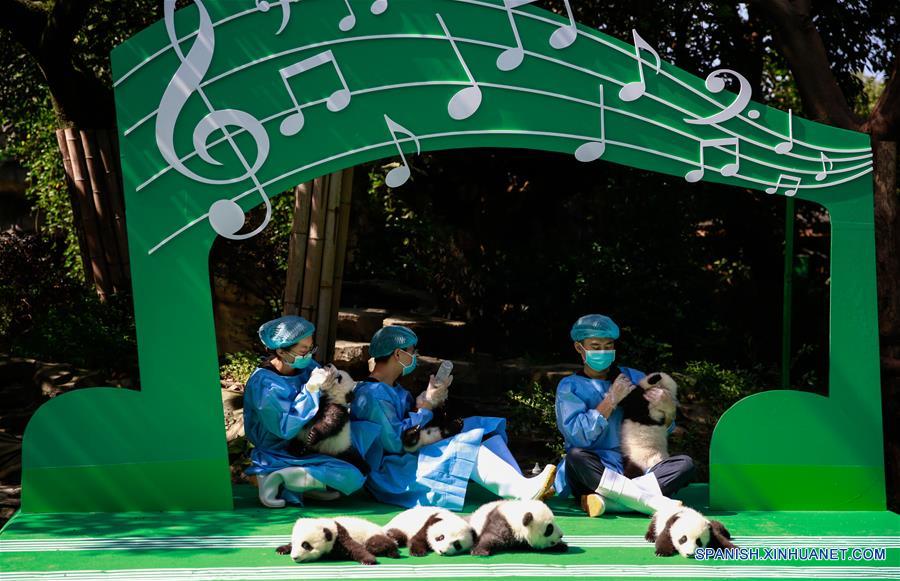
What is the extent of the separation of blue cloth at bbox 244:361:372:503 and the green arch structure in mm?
224

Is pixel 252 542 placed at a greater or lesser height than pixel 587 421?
lesser

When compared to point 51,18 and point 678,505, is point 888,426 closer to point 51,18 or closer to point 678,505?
point 678,505

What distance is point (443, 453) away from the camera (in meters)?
5.94

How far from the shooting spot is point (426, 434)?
6.03m

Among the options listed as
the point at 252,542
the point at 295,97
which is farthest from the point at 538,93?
the point at 252,542

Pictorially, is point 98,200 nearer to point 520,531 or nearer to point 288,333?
point 288,333

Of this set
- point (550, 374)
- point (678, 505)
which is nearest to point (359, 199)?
point (550, 374)

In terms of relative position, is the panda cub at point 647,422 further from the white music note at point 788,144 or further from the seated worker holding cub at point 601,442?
the white music note at point 788,144

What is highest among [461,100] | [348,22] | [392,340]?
[348,22]

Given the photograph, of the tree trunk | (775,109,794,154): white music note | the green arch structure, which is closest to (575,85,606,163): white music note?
the green arch structure

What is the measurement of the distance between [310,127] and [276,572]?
2350 mm

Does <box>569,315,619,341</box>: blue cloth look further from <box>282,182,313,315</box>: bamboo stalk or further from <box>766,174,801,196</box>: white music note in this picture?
<box>282,182,313,315</box>: bamboo stalk

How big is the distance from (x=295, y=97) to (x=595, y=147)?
5.35 ft

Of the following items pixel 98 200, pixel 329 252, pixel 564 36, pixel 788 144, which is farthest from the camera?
pixel 98 200
